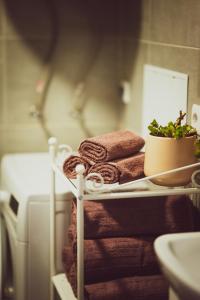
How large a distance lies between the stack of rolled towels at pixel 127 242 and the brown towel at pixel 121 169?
0.38 feet

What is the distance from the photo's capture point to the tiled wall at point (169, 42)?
6.62 ft

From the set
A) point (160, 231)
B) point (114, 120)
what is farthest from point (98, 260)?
point (114, 120)

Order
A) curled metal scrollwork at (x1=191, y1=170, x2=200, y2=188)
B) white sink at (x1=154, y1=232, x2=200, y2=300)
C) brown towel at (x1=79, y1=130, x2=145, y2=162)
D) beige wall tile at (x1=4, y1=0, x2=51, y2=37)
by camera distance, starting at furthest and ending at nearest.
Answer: beige wall tile at (x1=4, y1=0, x2=51, y2=37)
brown towel at (x1=79, y1=130, x2=145, y2=162)
curled metal scrollwork at (x1=191, y1=170, x2=200, y2=188)
white sink at (x1=154, y1=232, x2=200, y2=300)

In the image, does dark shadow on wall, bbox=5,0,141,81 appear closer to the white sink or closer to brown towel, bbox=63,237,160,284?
brown towel, bbox=63,237,160,284

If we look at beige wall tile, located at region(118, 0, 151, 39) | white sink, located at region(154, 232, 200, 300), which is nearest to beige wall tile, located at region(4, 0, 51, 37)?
beige wall tile, located at region(118, 0, 151, 39)

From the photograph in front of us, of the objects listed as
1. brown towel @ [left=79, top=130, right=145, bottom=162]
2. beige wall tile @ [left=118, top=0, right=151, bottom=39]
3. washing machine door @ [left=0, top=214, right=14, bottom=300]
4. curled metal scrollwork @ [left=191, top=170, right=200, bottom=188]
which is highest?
beige wall tile @ [left=118, top=0, right=151, bottom=39]

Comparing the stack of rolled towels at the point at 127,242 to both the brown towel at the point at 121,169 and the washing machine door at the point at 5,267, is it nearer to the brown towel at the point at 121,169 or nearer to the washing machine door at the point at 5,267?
the brown towel at the point at 121,169

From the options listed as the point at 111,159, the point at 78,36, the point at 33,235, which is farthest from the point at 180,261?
the point at 78,36

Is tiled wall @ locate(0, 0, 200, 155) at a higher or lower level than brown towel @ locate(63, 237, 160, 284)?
higher

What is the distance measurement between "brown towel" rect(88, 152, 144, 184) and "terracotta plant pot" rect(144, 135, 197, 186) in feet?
0.28

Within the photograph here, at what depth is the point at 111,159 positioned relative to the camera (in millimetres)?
1866

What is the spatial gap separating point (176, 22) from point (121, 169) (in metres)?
0.67

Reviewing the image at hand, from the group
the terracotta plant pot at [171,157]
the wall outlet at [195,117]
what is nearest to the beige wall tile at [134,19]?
the wall outlet at [195,117]

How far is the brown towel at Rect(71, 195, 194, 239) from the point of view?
6.24 feet
